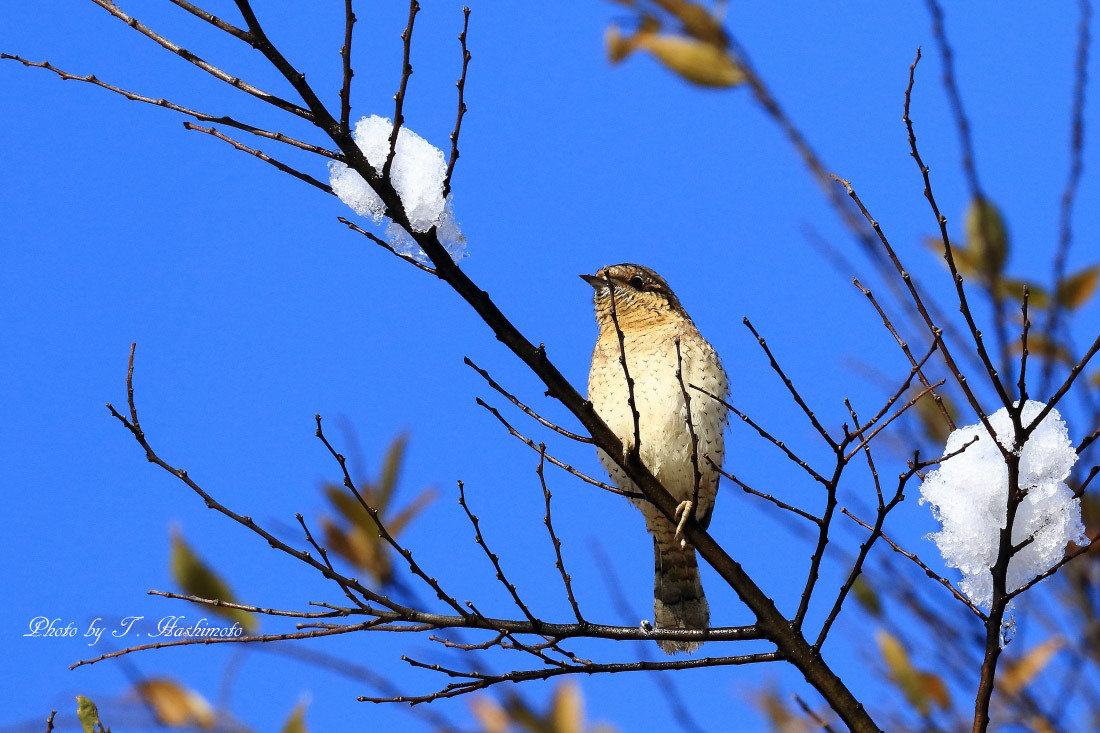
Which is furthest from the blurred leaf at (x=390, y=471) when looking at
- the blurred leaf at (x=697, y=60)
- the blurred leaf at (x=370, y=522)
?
the blurred leaf at (x=697, y=60)

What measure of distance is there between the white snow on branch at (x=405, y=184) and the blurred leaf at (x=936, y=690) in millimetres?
2428

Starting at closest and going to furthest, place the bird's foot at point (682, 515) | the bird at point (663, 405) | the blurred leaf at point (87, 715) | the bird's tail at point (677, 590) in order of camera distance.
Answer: the blurred leaf at point (87, 715) < the bird's foot at point (682, 515) < the bird at point (663, 405) < the bird's tail at point (677, 590)

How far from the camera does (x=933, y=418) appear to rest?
427 centimetres

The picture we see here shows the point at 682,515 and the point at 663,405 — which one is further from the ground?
the point at 663,405

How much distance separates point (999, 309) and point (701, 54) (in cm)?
135

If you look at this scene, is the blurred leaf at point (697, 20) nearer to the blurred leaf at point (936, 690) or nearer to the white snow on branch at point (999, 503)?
the white snow on branch at point (999, 503)

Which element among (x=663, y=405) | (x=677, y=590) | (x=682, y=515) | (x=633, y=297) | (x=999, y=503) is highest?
(x=633, y=297)

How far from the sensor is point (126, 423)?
379 cm

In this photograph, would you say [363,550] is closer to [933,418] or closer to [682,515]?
[682,515]

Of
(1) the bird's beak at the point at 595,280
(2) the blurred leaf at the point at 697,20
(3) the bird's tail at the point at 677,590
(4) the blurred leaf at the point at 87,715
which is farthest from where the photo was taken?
(1) the bird's beak at the point at 595,280

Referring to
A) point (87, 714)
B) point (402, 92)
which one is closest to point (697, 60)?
point (402, 92)

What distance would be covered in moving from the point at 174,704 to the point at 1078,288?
379 cm

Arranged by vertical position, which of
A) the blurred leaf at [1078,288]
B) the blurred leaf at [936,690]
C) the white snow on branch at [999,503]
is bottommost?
the blurred leaf at [936,690]

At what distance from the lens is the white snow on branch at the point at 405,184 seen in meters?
3.27
